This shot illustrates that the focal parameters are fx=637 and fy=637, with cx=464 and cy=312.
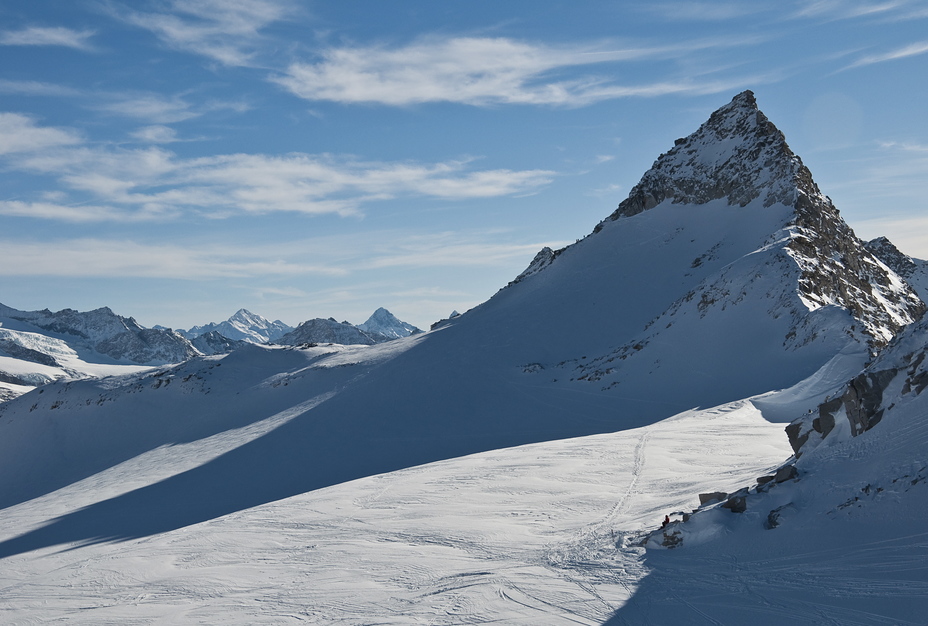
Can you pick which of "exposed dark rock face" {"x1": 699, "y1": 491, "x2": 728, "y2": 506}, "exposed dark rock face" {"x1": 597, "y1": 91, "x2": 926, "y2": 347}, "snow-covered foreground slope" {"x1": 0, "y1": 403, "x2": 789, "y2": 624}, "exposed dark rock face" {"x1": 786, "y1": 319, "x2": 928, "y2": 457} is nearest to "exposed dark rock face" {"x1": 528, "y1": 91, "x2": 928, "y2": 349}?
"exposed dark rock face" {"x1": 597, "y1": 91, "x2": 926, "y2": 347}

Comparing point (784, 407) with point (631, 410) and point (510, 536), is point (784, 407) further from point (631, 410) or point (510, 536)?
point (510, 536)

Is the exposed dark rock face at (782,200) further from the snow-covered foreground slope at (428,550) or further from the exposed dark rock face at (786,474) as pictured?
the exposed dark rock face at (786,474)

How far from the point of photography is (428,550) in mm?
15953

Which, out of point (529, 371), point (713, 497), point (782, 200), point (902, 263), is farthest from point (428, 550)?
point (902, 263)

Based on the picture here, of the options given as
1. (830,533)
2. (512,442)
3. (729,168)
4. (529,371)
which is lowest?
(512,442)

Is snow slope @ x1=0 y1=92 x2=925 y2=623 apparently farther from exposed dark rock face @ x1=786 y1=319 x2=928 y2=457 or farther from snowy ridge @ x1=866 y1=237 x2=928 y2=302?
snowy ridge @ x1=866 y1=237 x2=928 y2=302

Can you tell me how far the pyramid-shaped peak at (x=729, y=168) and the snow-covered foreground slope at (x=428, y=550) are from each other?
39967mm

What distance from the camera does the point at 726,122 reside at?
241ft

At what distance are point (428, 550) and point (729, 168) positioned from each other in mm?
62505

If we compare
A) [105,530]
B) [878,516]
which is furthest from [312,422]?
[878,516]

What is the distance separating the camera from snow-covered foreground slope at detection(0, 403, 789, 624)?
12.7 metres

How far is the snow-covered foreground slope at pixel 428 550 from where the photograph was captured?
501 inches

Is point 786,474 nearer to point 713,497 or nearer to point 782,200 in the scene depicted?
point 713,497

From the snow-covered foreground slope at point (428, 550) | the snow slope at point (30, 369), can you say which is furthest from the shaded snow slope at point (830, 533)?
the snow slope at point (30, 369)
